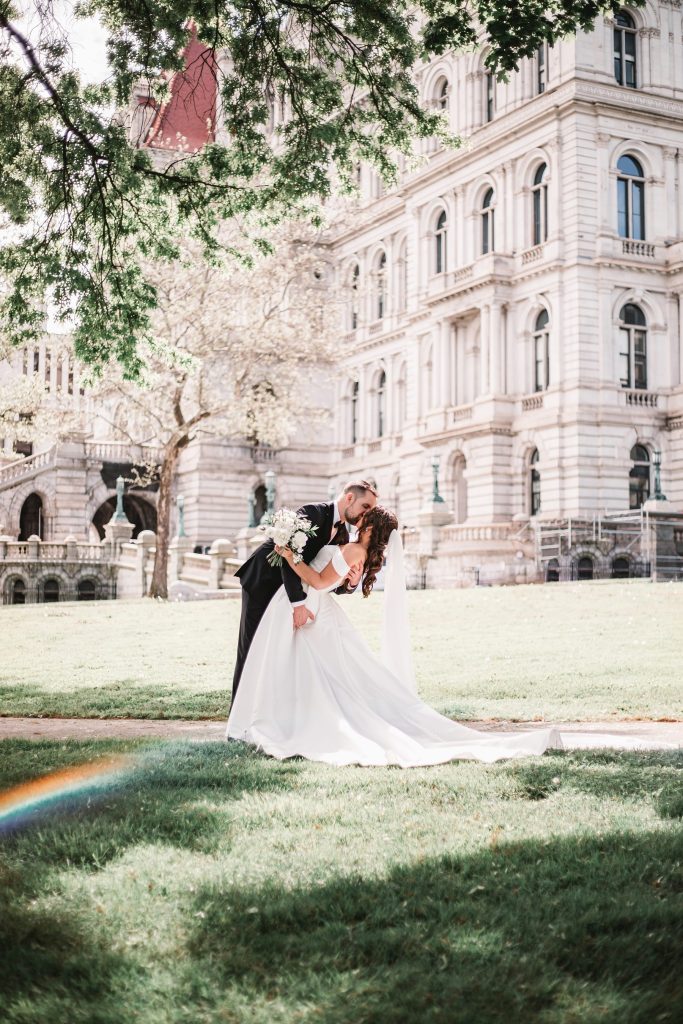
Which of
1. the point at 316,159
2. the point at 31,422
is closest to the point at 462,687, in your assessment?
the point at 316,159

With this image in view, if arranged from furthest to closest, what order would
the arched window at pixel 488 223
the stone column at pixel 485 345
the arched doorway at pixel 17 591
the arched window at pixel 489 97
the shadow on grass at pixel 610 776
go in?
the arched window at pixel 488 223, the arched window at pixel 489 97, the stone column at pixel 485 345, the arched doorway at pixel 17 591, the shadow on grass at pixel 610 776

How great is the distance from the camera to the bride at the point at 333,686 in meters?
7.57

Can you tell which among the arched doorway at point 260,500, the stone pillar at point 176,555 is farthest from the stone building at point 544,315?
the arched doorway at point 260,500

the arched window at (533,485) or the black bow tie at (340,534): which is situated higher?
the arched window at (533,485)

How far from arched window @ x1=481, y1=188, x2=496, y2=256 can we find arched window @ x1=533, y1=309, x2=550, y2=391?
4.34 metres

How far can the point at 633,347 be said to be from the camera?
134 ft

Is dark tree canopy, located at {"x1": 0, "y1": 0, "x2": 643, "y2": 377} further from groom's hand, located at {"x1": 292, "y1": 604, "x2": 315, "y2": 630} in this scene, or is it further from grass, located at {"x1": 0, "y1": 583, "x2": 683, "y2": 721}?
groom's hand, located at {"x1": 292, "y1": 604, "x2": 315, "y2": 630}

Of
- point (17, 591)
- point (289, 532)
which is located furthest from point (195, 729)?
point (17, 591)

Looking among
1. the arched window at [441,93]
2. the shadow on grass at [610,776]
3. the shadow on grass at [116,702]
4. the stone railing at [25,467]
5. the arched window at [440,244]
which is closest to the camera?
the shadow on grass at [610,776]

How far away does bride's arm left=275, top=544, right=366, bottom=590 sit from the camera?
26.1 ft

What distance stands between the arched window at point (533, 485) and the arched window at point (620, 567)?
9.33 metres

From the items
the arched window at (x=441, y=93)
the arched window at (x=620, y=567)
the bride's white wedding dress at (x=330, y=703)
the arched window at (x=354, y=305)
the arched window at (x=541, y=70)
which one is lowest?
the bride's white wedding dress at (x=330, y=703)

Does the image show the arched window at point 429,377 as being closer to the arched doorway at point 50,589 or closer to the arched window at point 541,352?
the arched window at point 541,352

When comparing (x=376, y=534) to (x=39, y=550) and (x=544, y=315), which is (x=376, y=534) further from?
(x=544, y=315)
